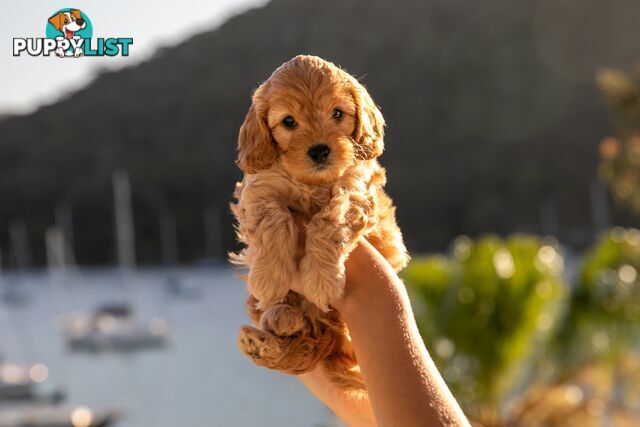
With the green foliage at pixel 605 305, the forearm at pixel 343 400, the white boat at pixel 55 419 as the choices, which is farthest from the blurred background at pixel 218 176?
the forearm at pixel 343 400

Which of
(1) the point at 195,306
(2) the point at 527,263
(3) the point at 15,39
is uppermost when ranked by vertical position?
(3) the point at 15,39

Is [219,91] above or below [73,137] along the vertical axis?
above

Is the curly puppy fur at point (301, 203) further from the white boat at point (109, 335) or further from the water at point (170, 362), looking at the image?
the white boat at point (109, 335)

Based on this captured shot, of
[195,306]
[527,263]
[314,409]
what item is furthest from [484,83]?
[527,263]

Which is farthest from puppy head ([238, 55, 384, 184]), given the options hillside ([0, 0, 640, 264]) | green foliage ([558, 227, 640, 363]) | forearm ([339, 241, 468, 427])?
hillside ([0, 0, 640, 264])

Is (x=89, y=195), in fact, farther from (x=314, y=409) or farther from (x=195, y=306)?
(x=314, y=409)

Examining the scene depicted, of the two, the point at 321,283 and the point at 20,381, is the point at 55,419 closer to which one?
the point at 20,381
